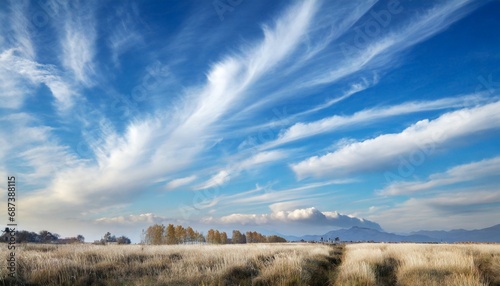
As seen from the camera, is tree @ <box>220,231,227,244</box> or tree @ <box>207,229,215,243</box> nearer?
tree @ <box>207,229,215,243</box>

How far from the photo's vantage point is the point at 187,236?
393 ft

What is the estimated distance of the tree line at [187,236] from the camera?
9669 centimetres

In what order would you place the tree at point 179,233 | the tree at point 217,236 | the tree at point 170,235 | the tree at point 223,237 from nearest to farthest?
the tree at point 170,235
the tree at point 179,233
the tree at point 217,236
the tree at point 223,237

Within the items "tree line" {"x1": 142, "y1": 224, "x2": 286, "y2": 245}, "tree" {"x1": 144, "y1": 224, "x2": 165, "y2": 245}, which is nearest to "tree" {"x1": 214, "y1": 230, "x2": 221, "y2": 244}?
"tree line" {"x1": 142, "y1": 224, "x2": 286, "y2": 245}

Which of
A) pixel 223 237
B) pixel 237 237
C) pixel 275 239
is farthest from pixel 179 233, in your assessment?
pixel 275 239

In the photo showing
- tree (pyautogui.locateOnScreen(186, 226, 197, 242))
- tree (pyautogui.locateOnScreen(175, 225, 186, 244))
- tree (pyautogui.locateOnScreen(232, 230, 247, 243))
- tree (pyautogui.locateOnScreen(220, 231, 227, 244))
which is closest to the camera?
tree (pyautogui.locateOnScreen(175, 225, 186, 244))

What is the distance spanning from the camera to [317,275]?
1464cm

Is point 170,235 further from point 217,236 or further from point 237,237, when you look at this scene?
point 237,237

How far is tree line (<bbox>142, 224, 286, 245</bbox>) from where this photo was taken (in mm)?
96688

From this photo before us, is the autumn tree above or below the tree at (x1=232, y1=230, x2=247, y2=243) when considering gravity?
above

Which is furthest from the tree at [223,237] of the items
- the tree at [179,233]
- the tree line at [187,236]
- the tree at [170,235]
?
the tree at [170,235]

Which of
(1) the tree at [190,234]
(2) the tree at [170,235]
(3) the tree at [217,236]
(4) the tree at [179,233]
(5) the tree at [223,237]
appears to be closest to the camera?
(2) the tree at [170,235]

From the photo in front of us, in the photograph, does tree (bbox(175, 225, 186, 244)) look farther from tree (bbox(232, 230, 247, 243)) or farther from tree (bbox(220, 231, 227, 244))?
tree (bbox(232, 230, 247, 243))

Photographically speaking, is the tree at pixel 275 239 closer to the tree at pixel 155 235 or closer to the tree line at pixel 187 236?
the tree line at pixel 187 236
